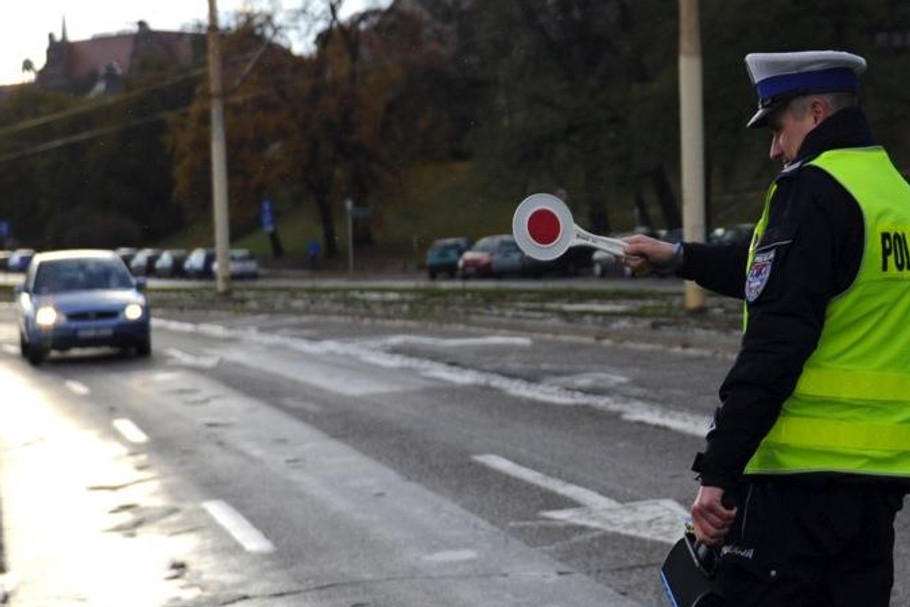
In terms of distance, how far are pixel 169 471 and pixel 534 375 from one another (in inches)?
248

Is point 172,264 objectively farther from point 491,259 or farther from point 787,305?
point 787,305

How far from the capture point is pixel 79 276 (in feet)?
73.0

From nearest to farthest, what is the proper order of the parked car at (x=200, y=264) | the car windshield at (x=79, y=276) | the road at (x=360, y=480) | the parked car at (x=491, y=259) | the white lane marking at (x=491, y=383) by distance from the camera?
the road at (x=360, y=480), the white lane marking at (x=491, y=383), the car windshield at (x=79, y=276), the parked car at (x=491, y=259), the parked car at (x=200, y=264)

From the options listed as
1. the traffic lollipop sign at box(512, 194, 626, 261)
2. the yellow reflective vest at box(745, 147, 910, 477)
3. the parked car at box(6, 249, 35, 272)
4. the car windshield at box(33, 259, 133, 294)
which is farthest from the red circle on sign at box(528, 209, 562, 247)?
the parked car at box(6, 249, 35, 272)

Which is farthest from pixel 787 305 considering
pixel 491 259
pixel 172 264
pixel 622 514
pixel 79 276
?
pixel 172 264

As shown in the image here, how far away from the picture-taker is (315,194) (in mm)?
69312

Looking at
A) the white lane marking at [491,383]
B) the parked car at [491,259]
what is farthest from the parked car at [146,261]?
the white lane marking at [491,383]

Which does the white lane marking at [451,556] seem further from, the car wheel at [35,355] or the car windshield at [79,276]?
the car windshield at [79,276]

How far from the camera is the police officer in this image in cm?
328

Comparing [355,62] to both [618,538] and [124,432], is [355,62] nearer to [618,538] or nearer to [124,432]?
[124,432]

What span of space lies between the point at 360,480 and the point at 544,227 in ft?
20.2

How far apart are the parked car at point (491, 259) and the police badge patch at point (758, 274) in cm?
4713

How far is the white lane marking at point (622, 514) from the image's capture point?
7.94 metres

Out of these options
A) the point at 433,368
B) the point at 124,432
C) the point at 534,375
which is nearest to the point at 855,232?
the point at 124,432
